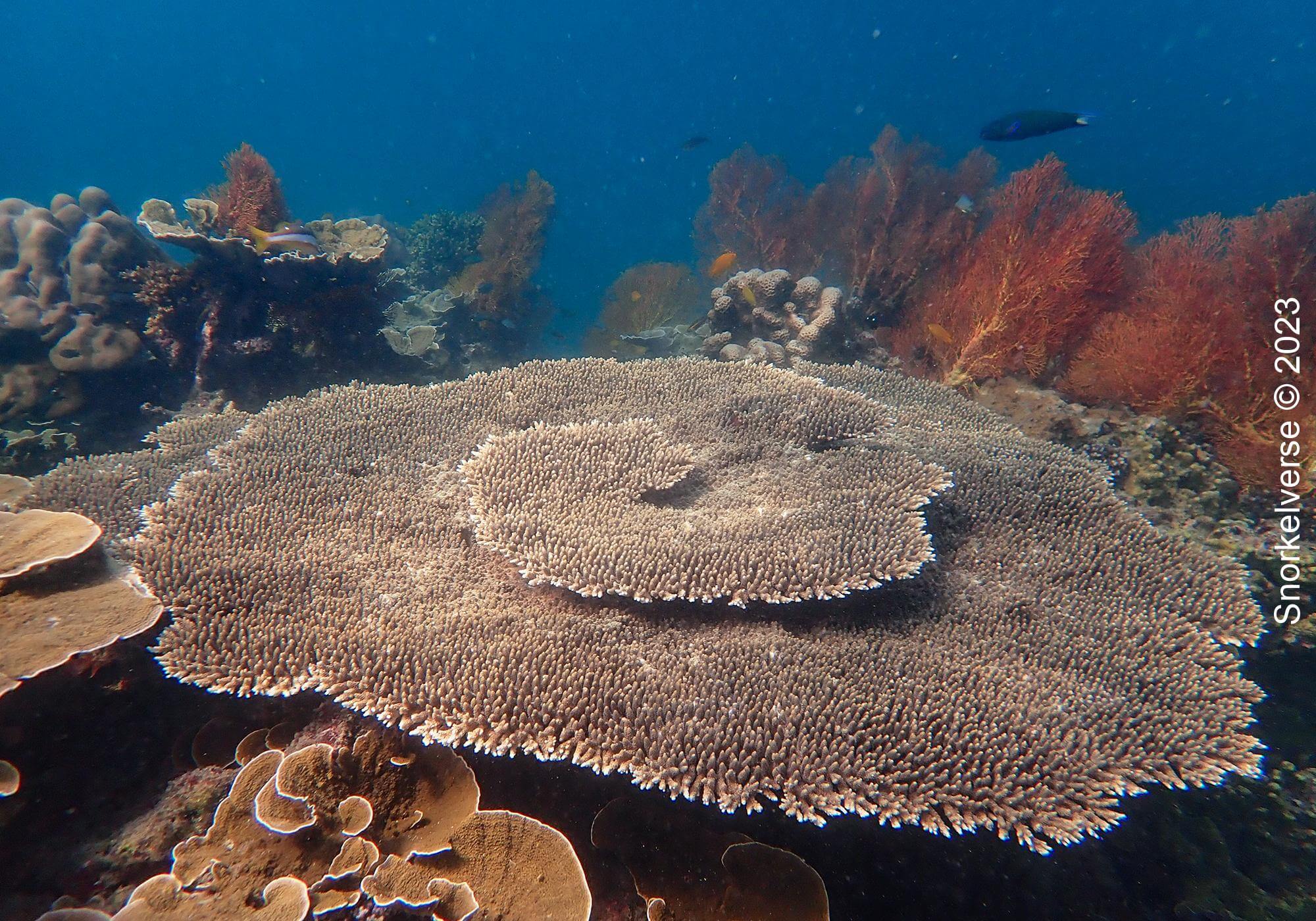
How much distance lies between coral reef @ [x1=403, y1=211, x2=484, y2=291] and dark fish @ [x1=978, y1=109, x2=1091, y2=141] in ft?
42.2

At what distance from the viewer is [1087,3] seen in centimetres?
7444

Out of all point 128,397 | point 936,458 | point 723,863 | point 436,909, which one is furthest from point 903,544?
point 128,397

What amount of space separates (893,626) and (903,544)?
490 mm

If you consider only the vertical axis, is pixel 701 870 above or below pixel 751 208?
below

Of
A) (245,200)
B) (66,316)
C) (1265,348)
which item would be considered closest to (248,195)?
(245,200)

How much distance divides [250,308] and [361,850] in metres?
7.95

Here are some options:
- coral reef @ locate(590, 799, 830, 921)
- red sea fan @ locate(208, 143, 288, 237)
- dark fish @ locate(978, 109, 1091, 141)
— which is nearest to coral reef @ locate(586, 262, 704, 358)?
dark fish @ locate(978, 109, 1091, 141)

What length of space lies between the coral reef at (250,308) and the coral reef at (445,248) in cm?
839

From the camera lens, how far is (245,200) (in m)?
8.28

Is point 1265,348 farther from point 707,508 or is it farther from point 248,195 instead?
point 248,195

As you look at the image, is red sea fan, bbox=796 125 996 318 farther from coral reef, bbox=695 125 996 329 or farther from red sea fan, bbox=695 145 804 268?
red sea fan, bbox=695 145 804 268

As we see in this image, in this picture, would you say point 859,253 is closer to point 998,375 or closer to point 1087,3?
point 998,375

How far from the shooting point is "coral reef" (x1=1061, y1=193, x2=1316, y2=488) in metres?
5.64

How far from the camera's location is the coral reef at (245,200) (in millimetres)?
8234
